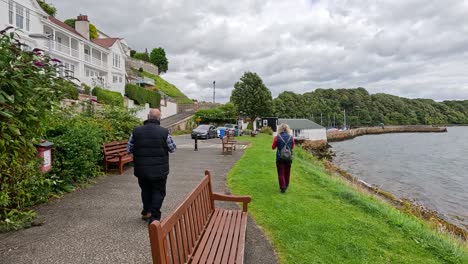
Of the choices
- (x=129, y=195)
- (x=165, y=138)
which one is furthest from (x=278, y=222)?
(x=129, y=195)

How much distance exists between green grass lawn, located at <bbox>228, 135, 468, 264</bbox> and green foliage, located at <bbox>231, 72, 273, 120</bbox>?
36872 mm

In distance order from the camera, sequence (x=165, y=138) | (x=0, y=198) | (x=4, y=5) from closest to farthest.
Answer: (x=0, y=198), (x=165, y=138), (x=4, y=5)

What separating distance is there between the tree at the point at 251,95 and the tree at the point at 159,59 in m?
45.3

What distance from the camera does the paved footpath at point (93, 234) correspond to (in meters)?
4.07

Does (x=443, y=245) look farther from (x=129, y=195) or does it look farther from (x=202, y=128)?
(x=202, y=128)

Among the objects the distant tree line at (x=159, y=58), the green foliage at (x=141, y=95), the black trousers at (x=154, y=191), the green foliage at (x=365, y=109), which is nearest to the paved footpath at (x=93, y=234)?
the black trousers at (x=154, y=191)

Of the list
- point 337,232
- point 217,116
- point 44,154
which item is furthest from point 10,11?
point 337,232

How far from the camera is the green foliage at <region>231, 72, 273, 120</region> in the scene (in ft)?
147

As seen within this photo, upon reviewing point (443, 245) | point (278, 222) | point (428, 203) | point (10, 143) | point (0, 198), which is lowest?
point (428, 203)

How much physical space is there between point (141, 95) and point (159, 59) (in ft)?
160

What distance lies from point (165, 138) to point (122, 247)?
5.64 feet

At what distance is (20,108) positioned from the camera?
3.74 meters

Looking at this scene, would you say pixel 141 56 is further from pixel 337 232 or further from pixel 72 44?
pixel 337 232

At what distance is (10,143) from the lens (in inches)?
154
